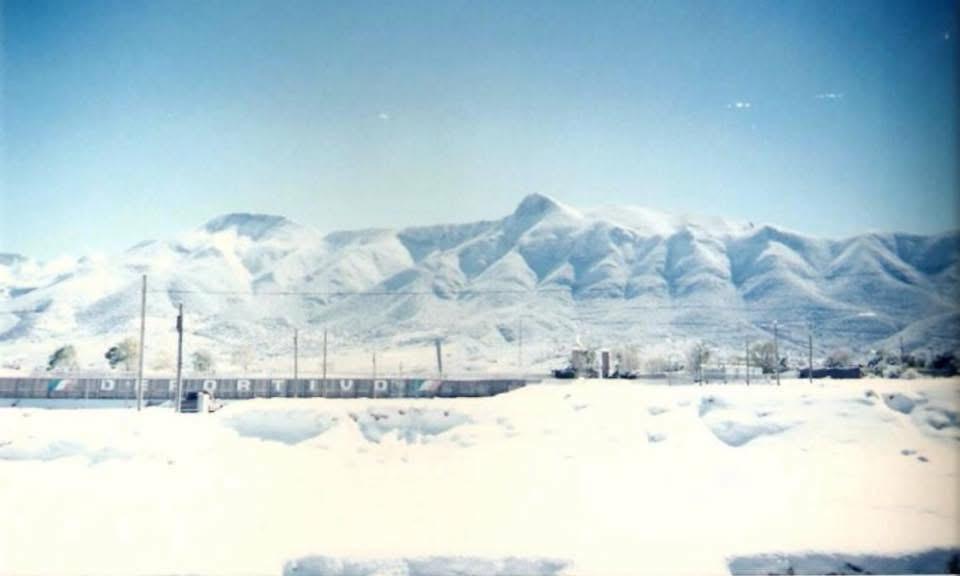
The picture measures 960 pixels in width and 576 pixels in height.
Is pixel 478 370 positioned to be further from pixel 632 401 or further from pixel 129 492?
pixel 129 492

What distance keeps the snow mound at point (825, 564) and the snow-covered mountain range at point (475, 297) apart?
14079 mm

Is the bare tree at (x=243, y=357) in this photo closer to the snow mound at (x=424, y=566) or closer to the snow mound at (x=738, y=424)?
the snow mound at (x=738, y=424)

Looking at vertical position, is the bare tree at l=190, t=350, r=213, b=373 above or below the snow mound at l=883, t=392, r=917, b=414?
above

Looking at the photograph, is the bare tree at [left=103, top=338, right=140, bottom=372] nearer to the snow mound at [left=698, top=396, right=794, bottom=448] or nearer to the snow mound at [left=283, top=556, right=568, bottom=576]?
the snow mound at [left=698, top=396, right=794, bottom=448]

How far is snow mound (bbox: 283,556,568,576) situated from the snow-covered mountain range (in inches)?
507

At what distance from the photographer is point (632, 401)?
29.1 ft

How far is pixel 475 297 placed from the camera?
130 ft

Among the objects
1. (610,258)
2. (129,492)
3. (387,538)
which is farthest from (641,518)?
(610,258)

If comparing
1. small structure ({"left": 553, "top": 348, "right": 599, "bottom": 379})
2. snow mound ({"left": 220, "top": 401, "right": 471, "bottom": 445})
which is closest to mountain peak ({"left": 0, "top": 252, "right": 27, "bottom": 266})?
snow mound ({"left": 220, "top": 401, "right": 471, "bottom": 445})

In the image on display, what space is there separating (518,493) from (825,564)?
235 centimetres

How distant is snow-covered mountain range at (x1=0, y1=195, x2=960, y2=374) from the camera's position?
27.5 m

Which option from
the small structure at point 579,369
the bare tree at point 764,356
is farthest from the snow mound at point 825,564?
the bare tree at point 764,356

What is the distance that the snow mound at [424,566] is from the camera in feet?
15.4

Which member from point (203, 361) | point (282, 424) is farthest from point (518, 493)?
point (203, 361)
